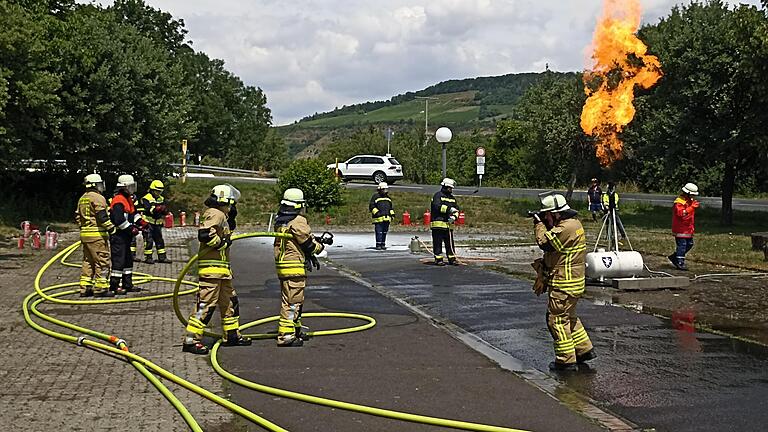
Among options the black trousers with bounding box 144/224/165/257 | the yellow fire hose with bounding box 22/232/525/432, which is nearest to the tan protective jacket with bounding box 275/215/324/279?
the yellow fire hose with bounding box 22/232/525/432

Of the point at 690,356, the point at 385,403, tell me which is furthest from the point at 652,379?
the point at 385,403

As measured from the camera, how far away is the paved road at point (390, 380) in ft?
21.3

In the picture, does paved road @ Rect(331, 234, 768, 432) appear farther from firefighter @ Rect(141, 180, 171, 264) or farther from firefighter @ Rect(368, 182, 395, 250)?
firefighter @ Rect(368, 182, 395, 250)

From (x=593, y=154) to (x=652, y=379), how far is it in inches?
1316

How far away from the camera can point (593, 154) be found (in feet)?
132

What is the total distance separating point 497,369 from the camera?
8.27 m

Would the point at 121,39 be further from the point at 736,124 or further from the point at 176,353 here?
the point at 176,353

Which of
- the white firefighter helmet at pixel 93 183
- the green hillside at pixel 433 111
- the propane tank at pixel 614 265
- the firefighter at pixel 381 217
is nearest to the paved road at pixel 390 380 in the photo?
the white firefighter helmet at pixel 93 183

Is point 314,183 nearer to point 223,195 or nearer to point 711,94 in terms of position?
point 711,94

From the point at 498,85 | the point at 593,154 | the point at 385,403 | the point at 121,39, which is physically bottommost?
the point at 385,403

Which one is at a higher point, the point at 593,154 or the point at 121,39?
the point at 121,39

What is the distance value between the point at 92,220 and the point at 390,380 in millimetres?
6744

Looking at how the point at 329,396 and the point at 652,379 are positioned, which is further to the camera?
the point at 652,379

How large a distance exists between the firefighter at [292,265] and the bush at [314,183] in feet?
78.3
